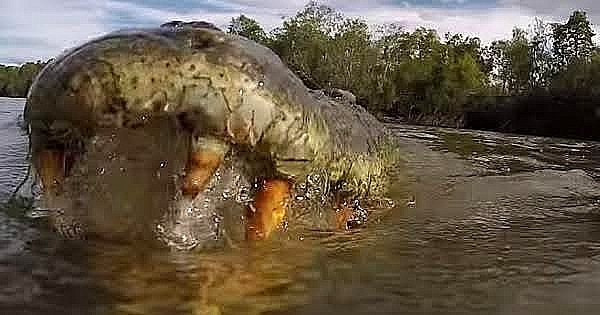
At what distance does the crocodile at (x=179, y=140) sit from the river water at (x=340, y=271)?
0.47 ft

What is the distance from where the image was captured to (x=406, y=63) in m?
50.8

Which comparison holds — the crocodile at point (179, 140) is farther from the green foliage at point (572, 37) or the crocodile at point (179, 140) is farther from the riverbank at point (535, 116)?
the green foliage at point (572, 37)

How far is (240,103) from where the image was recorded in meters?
2.69

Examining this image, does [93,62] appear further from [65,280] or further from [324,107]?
[324,107]

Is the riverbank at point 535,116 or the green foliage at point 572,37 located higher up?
the green foliage at point 572,37

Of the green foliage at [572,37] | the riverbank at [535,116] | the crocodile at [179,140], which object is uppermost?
the green foliage at [572,37]

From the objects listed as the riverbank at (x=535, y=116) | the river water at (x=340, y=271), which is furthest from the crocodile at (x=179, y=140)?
the riverbank at (x=535, y=116)

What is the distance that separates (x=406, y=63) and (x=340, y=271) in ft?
161

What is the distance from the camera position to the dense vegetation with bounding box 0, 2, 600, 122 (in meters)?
45.4

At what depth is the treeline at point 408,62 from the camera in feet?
150

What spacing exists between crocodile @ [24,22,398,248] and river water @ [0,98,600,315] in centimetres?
14

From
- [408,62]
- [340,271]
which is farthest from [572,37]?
[340,271]

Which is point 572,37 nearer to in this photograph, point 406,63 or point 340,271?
point 406,63

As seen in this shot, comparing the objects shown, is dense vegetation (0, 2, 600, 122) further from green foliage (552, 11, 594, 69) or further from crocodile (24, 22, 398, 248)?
crocodile (24, 22, 398, 248)
